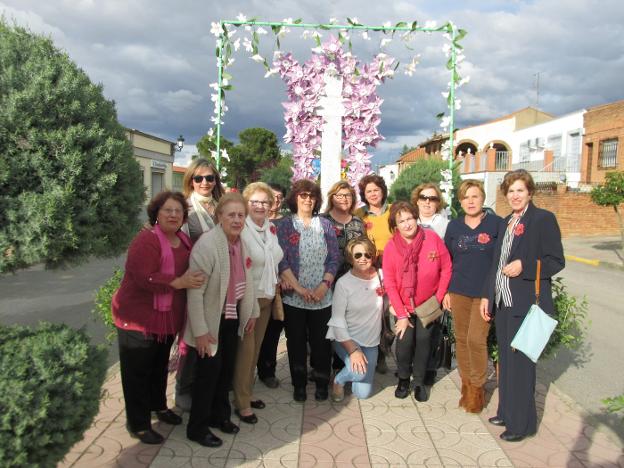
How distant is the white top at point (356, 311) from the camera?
164 inches

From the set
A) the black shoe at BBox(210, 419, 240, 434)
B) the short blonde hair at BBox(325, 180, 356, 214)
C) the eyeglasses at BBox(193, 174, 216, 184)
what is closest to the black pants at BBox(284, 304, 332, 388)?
the black shoe at BBox(210, 419, 240, 434)

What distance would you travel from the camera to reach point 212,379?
327 cm

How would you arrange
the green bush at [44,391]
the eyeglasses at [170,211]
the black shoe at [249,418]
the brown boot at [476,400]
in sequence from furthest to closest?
the brown boot at [476,400]
the black shoe at [249,418]
the eyeglasses at [170,211]
the green bush at [44,391]

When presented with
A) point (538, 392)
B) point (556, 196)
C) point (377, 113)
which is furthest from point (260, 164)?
point (538, 392)

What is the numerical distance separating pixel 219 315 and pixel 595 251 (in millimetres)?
16638

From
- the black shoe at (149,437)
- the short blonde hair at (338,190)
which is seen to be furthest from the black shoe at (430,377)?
the black shoe at (149,437)

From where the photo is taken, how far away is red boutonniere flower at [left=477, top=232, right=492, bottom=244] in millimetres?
3841

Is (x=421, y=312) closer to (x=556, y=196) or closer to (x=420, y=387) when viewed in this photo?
(x=420, y=387)

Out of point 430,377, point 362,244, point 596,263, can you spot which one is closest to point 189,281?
point 362,244

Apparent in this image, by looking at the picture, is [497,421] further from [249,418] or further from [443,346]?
[249,418]

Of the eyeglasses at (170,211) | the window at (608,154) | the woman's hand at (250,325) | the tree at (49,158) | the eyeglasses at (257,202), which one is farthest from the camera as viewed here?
the window at (608,154)

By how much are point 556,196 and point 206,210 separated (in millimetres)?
21466

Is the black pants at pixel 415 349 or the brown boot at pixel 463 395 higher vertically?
the black pants at pixel 415 349

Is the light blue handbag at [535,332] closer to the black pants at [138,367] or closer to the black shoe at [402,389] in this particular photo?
the black shoe at [402,389]
